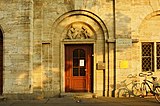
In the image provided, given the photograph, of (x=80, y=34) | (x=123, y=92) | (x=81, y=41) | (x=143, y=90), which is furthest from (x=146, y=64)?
(x=80, y=34)

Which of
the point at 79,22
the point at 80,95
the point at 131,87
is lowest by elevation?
the point at 80,95

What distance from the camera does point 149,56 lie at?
47.9 ft

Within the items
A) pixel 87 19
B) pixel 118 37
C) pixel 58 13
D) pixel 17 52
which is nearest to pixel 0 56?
pixel 17 52

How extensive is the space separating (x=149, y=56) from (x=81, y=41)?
3.53 metres

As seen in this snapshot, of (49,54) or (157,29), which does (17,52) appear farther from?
(157,29)

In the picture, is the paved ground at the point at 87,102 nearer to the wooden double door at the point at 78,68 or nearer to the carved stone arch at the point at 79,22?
the wooden double door at the point at 78,68

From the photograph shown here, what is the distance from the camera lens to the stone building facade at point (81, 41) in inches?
540

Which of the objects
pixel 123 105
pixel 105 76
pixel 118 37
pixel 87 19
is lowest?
pixel 123 105

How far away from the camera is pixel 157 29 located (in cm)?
1453

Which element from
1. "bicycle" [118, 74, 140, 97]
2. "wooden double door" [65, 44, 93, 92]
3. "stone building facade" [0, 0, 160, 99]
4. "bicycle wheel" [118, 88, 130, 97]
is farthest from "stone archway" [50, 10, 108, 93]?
"bicycle" [118, 74, 140, 97]

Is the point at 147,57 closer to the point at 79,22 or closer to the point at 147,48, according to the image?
the point at 147,48

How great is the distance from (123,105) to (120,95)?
224 centimetres

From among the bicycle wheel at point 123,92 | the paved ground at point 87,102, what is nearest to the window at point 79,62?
the paved ground at point 87,102

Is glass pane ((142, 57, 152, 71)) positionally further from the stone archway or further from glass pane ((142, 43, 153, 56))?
the stone archway
